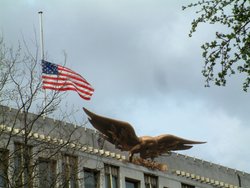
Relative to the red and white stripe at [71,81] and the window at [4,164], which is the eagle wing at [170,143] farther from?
the window at [4,164]

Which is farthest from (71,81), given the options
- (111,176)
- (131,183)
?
(131,183)

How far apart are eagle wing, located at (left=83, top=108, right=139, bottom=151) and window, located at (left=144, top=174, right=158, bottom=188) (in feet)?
8.73

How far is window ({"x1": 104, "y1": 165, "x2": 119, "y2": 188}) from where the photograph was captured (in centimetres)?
4411

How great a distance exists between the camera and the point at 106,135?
4453 centimetres

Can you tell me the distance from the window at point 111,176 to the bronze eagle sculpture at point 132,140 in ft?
4.58

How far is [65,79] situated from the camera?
124 feet

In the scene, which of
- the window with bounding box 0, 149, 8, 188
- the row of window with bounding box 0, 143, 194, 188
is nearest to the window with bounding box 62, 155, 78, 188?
the row of window with bounding box 0, 143, 194, 188

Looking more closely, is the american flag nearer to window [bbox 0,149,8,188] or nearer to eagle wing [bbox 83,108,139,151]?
eagle wing [bbox 83,108,139,151]

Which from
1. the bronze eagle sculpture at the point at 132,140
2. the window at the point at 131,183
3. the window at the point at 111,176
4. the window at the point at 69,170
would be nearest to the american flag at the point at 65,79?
the bronze eagle sculpture at the point at 132,140

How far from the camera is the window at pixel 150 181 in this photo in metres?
47.2

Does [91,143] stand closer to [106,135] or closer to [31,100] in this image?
[106,135]

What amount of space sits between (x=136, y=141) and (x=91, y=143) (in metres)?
3.09

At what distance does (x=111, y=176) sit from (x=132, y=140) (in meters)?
2.57

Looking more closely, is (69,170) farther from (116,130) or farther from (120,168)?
(120,168)
